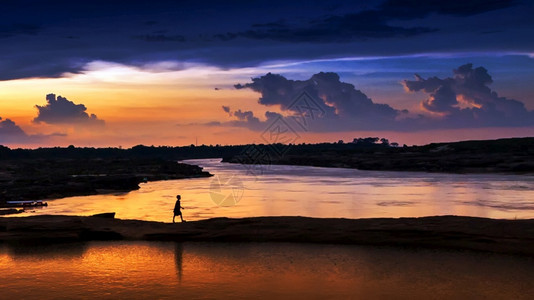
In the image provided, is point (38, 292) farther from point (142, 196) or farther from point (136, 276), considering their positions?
point (142, 196)

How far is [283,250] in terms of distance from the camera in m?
22.4

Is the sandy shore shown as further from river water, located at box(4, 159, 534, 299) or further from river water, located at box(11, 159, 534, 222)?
river water, located at box(11, 159, 534, 222)

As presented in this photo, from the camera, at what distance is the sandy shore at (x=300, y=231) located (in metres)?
22.5

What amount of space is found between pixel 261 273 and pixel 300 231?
6450mm

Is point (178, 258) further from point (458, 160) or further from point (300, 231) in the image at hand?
point (458, 160)

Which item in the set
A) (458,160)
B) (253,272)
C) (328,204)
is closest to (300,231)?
(253,272)

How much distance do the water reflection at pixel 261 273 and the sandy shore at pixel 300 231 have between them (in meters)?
1.11

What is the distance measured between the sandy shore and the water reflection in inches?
43.6

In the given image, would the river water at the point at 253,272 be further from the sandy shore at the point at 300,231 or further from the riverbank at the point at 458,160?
the riverbank at the point at 458,160

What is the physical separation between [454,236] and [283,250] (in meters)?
7.76

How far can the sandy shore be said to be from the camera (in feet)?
73.7

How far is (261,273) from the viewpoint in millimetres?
18484

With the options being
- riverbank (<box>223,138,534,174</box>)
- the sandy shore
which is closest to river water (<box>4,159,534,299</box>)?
the sandy shore

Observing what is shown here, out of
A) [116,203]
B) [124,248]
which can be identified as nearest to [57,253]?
[124,248]
